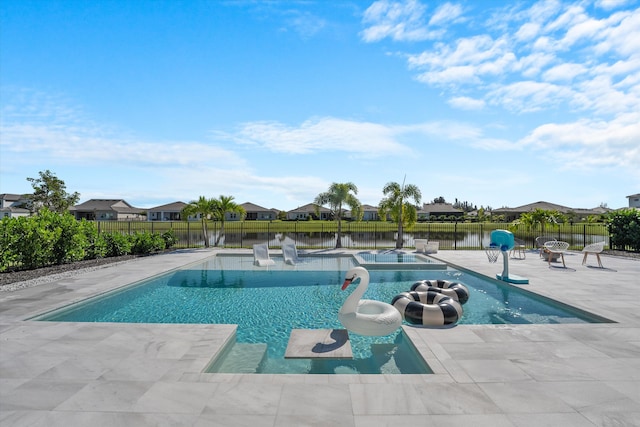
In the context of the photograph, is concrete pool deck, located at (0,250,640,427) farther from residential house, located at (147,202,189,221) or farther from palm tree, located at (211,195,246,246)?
residential house, located at (147,202,189,221)

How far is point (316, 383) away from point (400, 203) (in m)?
17.2

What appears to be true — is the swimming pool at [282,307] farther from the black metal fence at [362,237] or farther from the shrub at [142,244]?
the black metal fence at [362,237]

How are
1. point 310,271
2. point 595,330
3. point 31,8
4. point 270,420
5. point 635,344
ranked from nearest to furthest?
point 270,420
point 635,344
point 595,330
point 31,8
point 310,271

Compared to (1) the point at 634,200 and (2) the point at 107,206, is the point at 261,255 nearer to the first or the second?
(2) the point at 107,206

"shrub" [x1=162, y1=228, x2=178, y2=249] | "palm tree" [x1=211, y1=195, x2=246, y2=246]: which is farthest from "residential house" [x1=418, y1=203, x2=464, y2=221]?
"shrub" [x1=162, y1=228, x2=178, y2=249]

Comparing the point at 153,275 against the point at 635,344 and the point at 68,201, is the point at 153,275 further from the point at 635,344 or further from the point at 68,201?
the point at 68,201

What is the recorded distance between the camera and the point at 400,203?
1995 cm

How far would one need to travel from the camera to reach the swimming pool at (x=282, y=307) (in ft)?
16.7

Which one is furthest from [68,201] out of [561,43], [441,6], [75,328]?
[561,43]

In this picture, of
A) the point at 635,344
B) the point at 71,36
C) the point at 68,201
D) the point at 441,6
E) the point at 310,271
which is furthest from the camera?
the point at 68,201

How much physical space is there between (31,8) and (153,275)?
8.17 meters

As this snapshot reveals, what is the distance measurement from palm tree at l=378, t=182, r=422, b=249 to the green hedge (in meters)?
13.9

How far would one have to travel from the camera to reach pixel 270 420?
9.81ft

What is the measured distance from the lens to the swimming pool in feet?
16.7
